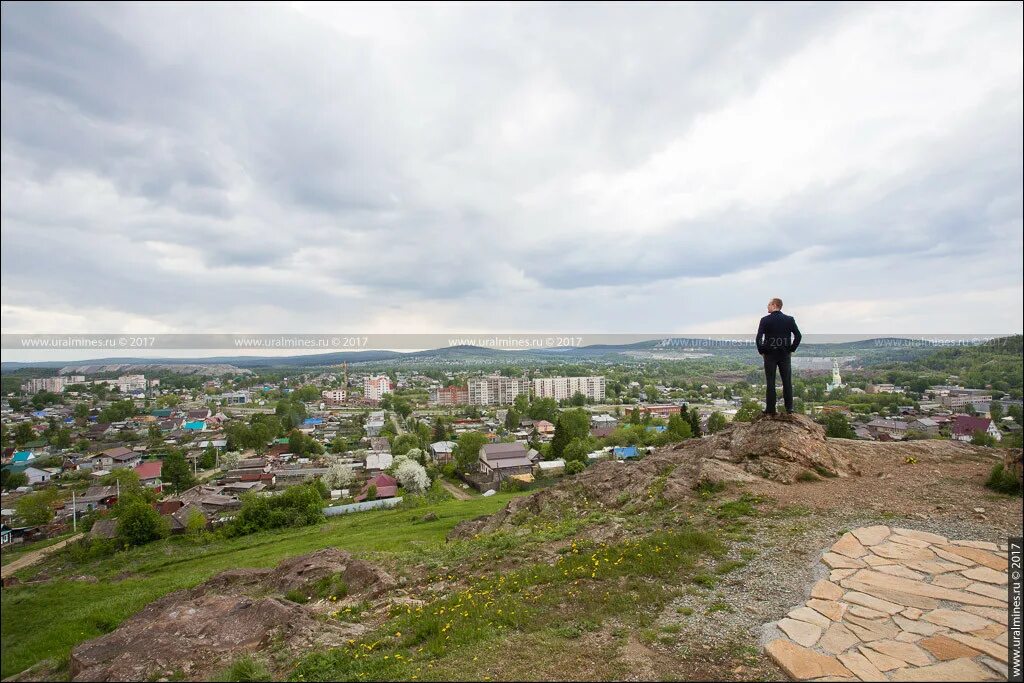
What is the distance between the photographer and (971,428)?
52.6 ft

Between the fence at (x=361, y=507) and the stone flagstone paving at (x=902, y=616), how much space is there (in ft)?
89.3

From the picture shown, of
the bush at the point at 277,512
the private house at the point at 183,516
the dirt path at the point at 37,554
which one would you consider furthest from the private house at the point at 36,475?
the bush at the point at 277,512

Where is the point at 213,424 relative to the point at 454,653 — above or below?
below

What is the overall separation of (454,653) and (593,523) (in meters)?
5.13

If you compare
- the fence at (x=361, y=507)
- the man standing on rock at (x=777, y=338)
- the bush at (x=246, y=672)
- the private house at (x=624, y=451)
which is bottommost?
the fence at (x=361, y=507)

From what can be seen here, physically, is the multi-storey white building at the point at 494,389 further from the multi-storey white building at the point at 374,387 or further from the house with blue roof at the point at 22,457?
the house with blue roof at the point at 22,457

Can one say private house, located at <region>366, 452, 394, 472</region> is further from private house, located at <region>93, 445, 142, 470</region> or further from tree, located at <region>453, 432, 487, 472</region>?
private house, located at <region>93, 445, 142, 470</region>

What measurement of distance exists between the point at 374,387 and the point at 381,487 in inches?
1105

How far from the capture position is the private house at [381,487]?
3127 cm

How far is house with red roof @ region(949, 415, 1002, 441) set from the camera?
15.1 meters

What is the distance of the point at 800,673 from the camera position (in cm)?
363

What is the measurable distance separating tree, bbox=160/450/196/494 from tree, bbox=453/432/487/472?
18.4 m

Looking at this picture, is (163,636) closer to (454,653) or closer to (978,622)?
(454,653)

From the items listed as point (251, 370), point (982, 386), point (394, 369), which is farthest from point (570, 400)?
point (251, 370)
